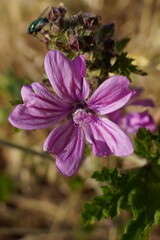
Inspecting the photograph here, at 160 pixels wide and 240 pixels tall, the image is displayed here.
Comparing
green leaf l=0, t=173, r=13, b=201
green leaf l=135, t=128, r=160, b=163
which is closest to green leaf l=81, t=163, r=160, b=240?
green leaf l=135, t=128, r=160, b=163

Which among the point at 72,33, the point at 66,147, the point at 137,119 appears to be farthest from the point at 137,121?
the point at 72,33

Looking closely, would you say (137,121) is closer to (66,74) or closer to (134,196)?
(134,196)

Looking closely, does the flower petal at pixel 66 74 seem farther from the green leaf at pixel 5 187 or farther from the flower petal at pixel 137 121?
the green leaf at pixel 5 187

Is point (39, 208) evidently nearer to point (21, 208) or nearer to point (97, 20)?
point (21, 208)

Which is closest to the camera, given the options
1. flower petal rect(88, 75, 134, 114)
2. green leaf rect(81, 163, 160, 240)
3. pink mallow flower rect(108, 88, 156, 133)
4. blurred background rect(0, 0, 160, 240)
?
flower petal rect(88, 75, 134, 114)

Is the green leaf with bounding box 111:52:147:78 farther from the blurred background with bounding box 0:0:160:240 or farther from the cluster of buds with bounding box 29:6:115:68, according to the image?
the blurred background with bounding box 0:0:160:240

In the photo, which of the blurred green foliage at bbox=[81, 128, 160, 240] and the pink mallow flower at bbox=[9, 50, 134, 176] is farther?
the blurred green foliage at bbox=[81, 128, 160, 240]

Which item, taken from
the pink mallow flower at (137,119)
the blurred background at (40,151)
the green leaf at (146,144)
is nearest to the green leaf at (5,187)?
the blurred background at (40,151)
